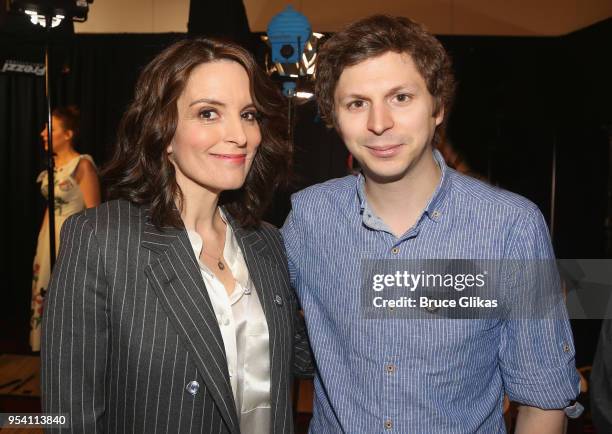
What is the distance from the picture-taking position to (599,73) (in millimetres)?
5477

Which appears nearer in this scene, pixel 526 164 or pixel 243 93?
pixel 243 93

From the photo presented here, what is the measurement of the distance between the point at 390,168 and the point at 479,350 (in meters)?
0.55

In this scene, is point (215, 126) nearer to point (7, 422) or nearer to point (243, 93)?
point (243, 93)

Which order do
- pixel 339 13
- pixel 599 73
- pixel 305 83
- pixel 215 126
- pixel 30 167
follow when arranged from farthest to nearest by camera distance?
pixel 30 167, pixel 339 13, pixel 599 73, pixel 305 83, pixel 215 126

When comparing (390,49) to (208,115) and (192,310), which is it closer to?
(208,115)

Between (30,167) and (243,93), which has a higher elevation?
(30,167)

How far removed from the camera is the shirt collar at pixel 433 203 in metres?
1.63

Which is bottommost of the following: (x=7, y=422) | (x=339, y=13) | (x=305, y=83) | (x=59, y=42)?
(x=7, y=422)

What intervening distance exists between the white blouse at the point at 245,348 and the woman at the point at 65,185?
350 centimetres

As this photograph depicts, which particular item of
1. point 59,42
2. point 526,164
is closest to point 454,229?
point 59,42

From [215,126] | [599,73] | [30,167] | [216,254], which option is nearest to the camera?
[215,126]

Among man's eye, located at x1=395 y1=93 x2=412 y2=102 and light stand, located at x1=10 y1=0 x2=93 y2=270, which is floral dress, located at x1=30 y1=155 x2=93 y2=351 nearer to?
light stand, located at x1=10 y1=0 x2=93 y2=270

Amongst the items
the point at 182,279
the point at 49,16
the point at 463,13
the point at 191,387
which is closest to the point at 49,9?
the point at 49,16

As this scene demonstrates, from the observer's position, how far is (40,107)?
7.21 metres
